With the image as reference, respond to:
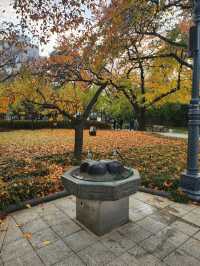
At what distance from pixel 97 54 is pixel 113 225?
566 cm

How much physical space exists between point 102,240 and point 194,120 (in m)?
3.05

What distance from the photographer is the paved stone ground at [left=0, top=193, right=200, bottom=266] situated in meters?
2.76

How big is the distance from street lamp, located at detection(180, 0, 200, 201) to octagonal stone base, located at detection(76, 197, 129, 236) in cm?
179

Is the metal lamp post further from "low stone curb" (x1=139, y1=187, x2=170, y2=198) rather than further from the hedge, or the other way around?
the hedge

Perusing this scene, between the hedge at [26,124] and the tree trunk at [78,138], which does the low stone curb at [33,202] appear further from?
the hedge at [26,124]

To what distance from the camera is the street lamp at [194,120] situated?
4.37 m

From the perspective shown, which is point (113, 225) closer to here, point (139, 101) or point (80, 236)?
point (80, 236)

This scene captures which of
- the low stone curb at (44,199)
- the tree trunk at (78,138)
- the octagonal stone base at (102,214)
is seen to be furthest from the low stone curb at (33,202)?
the tree trunk at (78,138)

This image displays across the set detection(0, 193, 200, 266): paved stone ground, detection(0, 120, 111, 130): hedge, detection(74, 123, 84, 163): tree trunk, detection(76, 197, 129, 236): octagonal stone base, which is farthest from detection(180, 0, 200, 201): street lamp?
detection(0, 120, 111, 130): hedge

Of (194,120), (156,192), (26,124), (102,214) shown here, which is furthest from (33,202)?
(26,124)

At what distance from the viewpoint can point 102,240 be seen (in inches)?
125

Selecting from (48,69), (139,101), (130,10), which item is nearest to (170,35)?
(130,10)

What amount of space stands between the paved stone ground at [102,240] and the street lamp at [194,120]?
21.1 inches

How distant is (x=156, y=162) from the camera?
757 centimetres
